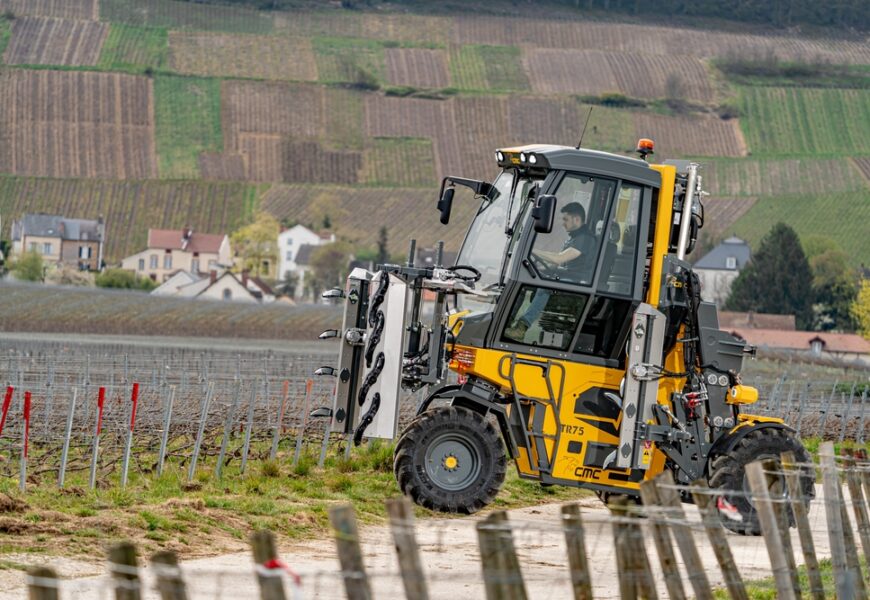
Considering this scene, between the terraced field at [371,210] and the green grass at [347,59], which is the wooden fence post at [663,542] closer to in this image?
the terraced field at [371,210]

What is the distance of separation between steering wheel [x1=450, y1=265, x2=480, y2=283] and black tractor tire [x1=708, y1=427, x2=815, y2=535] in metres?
2.53

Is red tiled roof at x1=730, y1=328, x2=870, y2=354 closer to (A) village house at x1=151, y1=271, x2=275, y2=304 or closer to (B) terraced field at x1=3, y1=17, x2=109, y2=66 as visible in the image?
(A) village house at x1=151, y1=271, x2=275, y2=304

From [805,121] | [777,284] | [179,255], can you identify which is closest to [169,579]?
[777,284]

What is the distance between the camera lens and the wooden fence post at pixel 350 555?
20.8 feet

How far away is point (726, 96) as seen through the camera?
158m

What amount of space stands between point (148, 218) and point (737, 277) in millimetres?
42350

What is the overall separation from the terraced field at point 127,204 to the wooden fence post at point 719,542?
11420 centimetres

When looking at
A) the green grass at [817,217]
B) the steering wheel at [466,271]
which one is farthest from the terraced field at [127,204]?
the steering wheel at [466,271]

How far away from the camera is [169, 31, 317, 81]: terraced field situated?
476 feet

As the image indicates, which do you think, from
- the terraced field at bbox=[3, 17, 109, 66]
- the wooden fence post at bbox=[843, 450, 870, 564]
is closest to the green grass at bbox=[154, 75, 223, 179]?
the terraced field at bbox=[3, 17, 109, 66]

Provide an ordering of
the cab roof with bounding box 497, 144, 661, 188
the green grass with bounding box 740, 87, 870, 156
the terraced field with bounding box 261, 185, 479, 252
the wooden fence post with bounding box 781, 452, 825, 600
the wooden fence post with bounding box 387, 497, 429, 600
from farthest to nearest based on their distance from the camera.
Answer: the green grass with bounding box 740, 87, 870, 156 < the terraced field with bounding box 261, 185, 479, 252 < the cab roof with bounding box 497, 144, 661, 188 < the wooden fence post with bounding box 781, 452, 825, 600 < the wooden fence post with bounding box 387, 497, 429, 600

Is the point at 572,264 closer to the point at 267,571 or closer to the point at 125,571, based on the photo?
the point at 267,571

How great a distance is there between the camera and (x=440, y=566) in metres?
12.2

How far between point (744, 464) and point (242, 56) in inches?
5483
